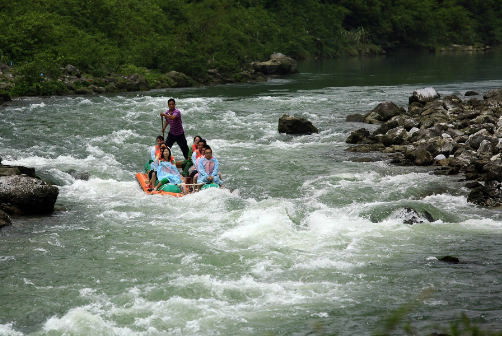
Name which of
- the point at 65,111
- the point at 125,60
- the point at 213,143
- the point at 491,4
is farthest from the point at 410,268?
the point at 491,4

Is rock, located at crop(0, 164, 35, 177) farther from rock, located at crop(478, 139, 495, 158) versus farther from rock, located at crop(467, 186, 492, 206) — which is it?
rock, located at crop(478, 139, 495, 158)

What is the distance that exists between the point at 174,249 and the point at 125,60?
79.6ft

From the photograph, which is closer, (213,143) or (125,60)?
(213,143)

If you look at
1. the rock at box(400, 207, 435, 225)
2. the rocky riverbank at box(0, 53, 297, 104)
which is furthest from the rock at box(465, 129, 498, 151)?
the rocky riverbank at box(0, 53, 297, 104)

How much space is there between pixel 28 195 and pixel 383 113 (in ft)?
42.0

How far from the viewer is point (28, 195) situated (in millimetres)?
9844

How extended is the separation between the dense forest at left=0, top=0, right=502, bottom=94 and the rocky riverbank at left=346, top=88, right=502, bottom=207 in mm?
14484

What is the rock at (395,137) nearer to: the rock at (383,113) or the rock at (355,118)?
the rock at (383,113)

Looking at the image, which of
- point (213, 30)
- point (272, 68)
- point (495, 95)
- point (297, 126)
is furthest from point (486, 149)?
point (213, 30)

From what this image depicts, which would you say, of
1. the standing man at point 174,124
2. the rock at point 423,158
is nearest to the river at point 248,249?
the rock at point 423,158

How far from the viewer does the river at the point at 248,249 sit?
6.24m

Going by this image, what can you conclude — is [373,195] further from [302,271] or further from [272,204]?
[302,271]

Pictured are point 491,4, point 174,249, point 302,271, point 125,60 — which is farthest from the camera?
point 491,4

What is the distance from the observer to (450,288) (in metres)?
6.87
